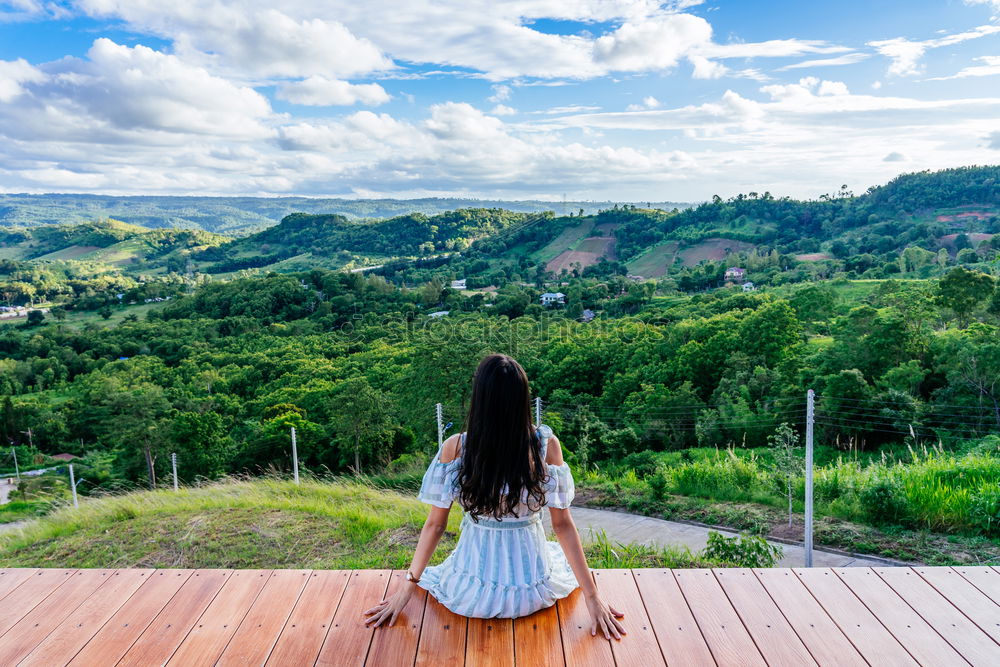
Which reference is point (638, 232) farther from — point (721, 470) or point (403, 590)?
point (403, 590)

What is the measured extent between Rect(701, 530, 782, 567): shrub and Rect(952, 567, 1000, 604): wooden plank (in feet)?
4.24

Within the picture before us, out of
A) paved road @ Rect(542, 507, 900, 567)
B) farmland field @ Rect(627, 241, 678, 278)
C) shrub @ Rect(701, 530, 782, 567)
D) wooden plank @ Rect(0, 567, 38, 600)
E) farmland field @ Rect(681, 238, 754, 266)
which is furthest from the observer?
farmland field @ Rect(627, 241, 678, 278)

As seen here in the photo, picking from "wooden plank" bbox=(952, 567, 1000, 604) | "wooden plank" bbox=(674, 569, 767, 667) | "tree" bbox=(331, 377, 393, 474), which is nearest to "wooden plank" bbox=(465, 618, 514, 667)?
"wooden plank" bbox=(674, 569, 767, 667)

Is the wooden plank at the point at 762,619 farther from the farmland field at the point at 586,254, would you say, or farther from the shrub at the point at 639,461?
the farmland field at the point at 586,254

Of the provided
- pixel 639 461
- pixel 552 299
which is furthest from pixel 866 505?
pixel 552 299

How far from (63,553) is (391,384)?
67.6 ft

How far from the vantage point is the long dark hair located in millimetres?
1772

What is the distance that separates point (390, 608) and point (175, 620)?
750 millimetres

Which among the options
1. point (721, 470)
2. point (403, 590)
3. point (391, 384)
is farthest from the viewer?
point (391, 384)

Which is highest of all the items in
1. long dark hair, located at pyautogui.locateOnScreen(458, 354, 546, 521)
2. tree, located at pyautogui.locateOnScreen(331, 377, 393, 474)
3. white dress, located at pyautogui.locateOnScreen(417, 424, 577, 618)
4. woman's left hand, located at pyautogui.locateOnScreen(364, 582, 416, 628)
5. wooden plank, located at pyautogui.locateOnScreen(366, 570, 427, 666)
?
long dark hair, located at pyautogui.locateOnScreen(458, 354, 546, 521)

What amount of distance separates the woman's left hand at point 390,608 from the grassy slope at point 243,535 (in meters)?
1.67

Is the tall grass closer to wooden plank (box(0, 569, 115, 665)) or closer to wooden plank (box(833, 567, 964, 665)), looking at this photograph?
wooden plank (box(833, 567, 964, 665))

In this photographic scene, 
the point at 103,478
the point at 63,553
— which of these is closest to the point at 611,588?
the point at 63,553

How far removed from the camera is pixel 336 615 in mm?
2121
